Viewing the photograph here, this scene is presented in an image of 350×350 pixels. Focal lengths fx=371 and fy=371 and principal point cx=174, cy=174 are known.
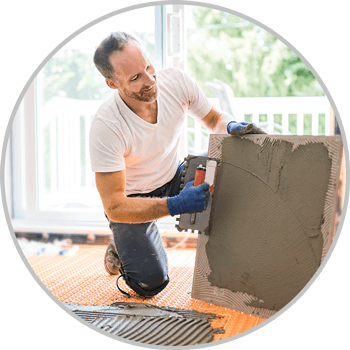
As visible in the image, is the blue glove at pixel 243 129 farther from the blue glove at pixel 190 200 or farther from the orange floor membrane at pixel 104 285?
the orange floor membrane at pixel 104 285

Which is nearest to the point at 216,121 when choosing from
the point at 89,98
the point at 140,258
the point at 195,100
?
the point at 195,100

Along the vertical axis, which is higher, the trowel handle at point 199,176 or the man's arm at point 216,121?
the man's arm at point 216,121

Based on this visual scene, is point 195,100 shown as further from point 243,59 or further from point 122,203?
point 243,59

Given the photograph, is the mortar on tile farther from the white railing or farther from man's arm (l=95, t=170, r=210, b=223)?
the white railing

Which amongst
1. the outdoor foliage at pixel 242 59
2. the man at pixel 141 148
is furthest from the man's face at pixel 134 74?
the outdoor foliage at pixel 242 59

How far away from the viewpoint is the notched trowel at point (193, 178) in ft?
3.65

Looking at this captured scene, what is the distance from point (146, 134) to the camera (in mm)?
1204

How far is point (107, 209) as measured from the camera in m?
1.13

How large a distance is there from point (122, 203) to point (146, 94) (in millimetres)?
346

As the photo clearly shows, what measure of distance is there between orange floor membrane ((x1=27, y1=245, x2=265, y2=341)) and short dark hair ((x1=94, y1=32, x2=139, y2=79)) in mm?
772

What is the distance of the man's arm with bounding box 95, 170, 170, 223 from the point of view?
1114mm

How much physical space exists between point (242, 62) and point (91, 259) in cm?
142

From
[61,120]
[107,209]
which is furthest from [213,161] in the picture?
[61,120]

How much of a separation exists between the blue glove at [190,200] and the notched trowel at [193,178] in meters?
0.03
